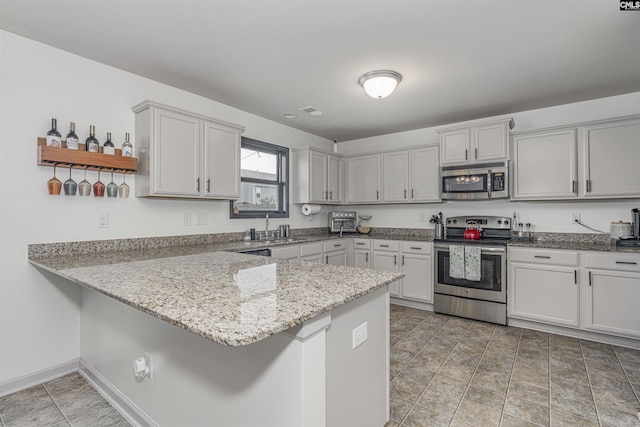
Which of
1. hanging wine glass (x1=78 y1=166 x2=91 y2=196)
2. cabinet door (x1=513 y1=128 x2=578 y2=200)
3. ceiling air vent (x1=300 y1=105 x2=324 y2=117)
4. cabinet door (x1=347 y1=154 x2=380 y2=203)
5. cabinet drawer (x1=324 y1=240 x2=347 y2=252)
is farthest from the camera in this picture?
cabinet door (x1=347 y1=154 x2=380 y2=203)

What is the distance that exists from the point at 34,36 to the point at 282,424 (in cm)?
297

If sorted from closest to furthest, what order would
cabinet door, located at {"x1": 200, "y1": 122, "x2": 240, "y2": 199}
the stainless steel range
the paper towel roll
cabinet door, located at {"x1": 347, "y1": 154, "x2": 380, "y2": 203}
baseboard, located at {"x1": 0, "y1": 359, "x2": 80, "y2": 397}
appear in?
baseboard, located at {"x1": 0, "y1": 359, "x2": 80, "y2": 397} → cabinet door, located at {"x1": 200, "y1": 122, "x2": 240, "y2": 199} → the stainless steel range → the paper towel roll → cabinet door, located at {"x1": 347, "y1": 154, "x2": 380, "y2": 203}

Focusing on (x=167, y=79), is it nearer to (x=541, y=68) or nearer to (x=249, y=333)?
(x=249, y=333)

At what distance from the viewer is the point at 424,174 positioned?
419 centimetres

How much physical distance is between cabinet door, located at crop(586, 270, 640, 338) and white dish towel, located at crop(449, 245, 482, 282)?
0.94 meters

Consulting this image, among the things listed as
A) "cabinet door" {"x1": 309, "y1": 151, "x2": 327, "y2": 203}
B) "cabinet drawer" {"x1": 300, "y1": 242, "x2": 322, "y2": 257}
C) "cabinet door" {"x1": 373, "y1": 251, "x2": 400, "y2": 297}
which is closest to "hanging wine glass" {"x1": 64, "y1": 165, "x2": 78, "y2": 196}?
"cabinet drawer" {"x1": 300, "y1": 242, "x2": 322, "y2": 257}

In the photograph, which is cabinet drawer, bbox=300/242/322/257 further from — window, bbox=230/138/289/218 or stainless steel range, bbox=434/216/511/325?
stainless steel range, bbox=434/216/511/325

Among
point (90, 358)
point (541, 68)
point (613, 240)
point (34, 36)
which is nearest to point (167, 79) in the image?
point (34, 36)

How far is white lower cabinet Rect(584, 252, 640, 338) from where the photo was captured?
2.72 metres

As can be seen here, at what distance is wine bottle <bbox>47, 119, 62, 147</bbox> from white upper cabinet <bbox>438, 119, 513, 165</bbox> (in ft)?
12.5

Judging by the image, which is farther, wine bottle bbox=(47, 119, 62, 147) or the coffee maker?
the coffee maker

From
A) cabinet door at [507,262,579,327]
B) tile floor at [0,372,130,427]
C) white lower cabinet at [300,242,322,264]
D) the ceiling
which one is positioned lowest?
tile floor at [0,372,130,427]

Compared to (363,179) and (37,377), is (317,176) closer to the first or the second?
(363,179)

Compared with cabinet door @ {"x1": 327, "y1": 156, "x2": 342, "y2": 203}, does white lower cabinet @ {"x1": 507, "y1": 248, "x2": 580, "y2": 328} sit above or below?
below
